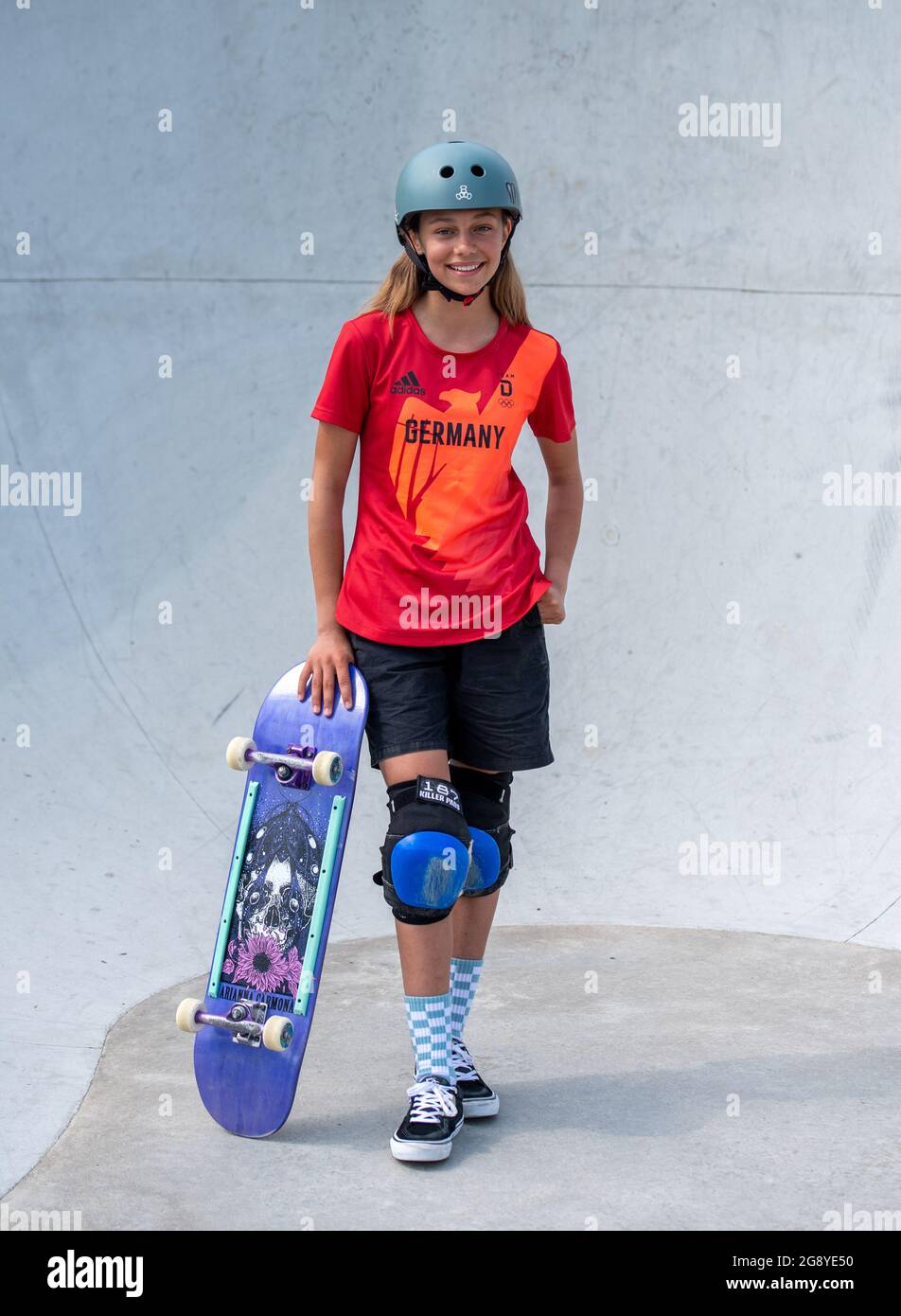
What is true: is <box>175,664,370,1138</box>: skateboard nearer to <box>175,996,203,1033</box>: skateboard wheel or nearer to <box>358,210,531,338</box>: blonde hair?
<box>175,996,203,1033</box>: skateboard wheel

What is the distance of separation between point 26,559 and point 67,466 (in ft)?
1.45

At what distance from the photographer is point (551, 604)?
2.96 m

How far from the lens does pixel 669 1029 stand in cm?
335

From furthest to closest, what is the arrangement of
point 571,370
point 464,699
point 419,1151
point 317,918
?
point 571,370, point 464,699, point 317,918, point 419,1151

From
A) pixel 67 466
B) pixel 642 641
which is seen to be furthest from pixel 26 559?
pixel 642 641

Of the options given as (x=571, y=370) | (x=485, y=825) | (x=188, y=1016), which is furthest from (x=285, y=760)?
(x=571, y=370)

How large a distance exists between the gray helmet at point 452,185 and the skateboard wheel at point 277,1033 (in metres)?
1.48

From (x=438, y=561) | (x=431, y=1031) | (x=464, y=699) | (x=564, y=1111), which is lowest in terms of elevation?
(x=564, y=1111)

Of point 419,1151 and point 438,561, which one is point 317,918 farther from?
point 438,561

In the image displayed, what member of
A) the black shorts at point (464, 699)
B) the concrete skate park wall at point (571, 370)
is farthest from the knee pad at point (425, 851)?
the concrete skate park wall at point (571, 370)

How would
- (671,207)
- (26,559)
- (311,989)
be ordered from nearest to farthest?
(311,989) < (26,559) < (671,207)

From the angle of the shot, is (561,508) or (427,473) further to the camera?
(561,508)

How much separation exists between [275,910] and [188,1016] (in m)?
0.27
